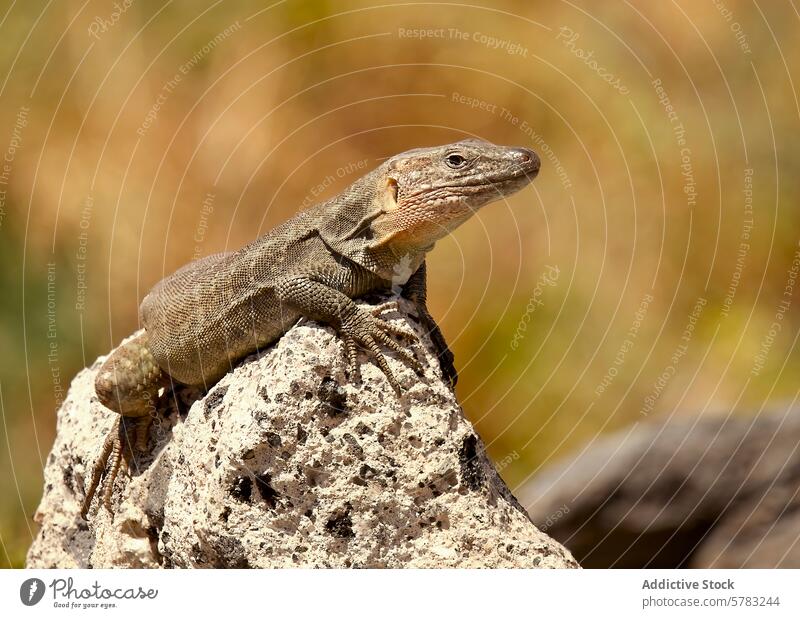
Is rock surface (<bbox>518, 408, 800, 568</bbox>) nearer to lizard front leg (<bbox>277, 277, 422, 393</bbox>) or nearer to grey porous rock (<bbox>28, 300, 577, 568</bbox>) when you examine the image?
grey porous rock (<bbox>28, 300, 577, 568</bbox>)

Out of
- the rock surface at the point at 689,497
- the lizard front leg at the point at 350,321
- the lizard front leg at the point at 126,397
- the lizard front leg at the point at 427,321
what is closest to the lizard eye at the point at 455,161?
the lizard front leg at the point at 427,321

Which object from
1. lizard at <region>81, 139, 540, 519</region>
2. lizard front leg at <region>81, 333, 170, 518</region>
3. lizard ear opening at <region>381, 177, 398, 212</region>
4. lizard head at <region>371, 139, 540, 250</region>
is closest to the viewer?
lizard at <region>81, 139, 540, 519</region>

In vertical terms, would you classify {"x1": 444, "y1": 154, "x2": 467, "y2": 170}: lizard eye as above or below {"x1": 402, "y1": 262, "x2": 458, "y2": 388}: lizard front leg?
above

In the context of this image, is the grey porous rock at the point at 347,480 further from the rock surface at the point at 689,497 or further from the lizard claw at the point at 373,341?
the rock surface at the point at 689,497

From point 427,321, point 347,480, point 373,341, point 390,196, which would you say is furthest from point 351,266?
point 347,480

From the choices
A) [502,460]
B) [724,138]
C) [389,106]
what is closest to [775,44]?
[724,138]

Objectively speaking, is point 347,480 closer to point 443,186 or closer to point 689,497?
point 443,186

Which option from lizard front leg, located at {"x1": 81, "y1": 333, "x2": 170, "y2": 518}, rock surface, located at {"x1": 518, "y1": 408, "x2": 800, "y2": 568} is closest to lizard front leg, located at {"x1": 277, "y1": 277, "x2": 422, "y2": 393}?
lizard front leg, located at {"x1": 81, "y1": 333, "x2": 170, "y2": 518}

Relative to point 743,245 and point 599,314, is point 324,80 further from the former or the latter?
point 743,245
